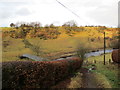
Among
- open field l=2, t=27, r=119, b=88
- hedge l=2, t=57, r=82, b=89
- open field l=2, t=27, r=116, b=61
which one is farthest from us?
open field l=2, t=27, r=116, b=61

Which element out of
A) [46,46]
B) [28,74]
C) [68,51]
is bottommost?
[68,51]

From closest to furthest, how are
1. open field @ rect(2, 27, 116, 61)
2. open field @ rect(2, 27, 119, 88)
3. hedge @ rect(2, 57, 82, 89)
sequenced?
hedge @ rect(2, 57, 82, 89)
open field @ rect(2, 27, 119, 88)
open field @ rect(2, 27, 116, 61)

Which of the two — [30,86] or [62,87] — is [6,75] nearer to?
[30,86]

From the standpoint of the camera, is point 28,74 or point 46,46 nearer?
point 28,74

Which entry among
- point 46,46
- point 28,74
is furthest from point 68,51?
point 28,74

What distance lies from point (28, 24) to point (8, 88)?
7300cm

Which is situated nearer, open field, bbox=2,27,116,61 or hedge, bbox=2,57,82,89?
hedge, bbox=2,57,82,89

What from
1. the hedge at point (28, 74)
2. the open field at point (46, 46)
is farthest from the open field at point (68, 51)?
the hedge at point (28, 74)

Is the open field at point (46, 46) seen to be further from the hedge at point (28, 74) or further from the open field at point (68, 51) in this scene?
the hedge at point (28, 74)

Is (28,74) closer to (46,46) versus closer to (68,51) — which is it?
(68,51)

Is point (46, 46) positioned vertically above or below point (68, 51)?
above

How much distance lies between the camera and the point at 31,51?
38.8 m

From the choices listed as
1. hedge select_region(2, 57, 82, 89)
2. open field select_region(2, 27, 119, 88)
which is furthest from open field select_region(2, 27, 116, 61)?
hedge select_region(2, 57, 82, 89)

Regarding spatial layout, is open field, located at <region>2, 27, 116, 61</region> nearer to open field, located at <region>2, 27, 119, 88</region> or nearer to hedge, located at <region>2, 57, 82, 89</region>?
open field, located at <region>2, 27, 119, 88</region>
